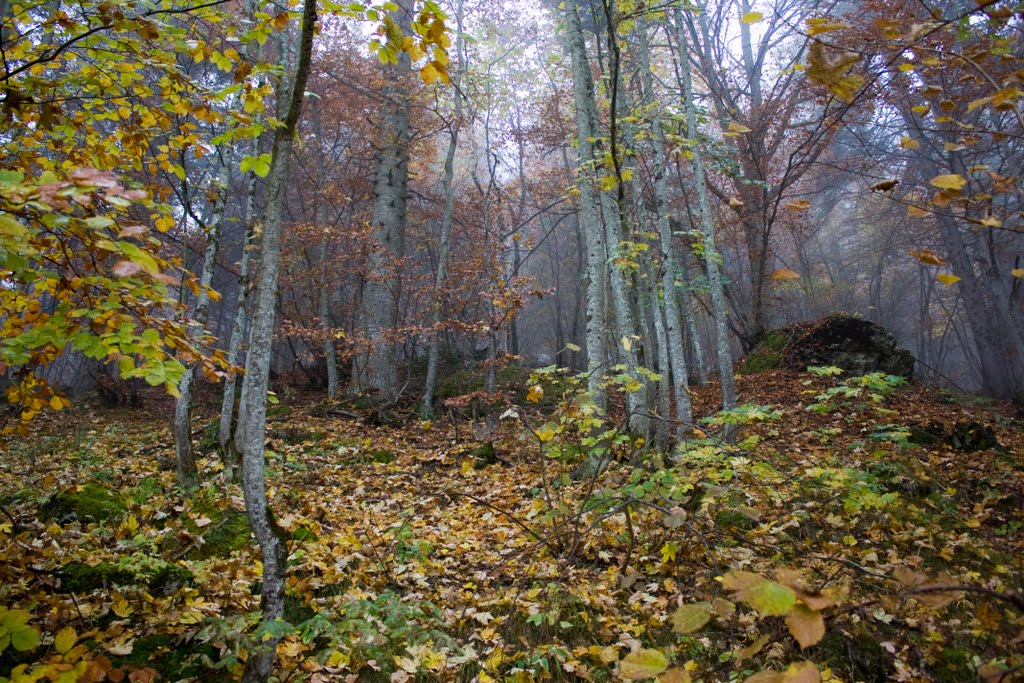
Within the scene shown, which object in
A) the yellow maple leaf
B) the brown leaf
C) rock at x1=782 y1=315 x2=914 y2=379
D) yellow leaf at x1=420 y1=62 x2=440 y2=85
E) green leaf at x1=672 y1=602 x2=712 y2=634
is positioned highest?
yellow leaf at x1=420 y1=62 x2=440 y2=85

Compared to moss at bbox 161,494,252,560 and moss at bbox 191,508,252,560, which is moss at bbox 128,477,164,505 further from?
moss at bbox 191,508,252,560

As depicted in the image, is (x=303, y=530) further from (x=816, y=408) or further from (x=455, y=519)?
(x=816, y=408)

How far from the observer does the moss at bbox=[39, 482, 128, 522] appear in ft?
15.0

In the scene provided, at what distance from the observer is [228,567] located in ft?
13.4

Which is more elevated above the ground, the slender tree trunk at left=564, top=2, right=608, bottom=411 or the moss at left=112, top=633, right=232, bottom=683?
the slender tree trunk at left=564, top=2, right=608, bottom=411

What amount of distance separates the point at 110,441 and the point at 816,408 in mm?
9736

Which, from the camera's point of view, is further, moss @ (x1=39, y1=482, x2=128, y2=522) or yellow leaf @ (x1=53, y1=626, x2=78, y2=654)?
moss @ (x1=39, y1=482, x2=128, y2=522)

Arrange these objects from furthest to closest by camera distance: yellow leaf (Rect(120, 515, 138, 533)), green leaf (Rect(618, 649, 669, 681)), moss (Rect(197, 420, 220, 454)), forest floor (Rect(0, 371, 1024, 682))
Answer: moss (Rect(197, 420, 220, 454)) < yellow leaf (Rect(120, 515, 138, 533)) < forest floor (Rect(0, 371, 1024, 682)) < green leaf (Rect(618, 649, 669, 681))

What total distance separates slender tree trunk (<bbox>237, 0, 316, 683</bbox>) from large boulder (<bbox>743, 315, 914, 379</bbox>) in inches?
456

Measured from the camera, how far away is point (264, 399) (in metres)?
2.72

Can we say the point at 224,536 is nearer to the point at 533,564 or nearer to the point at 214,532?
the point at 214,532

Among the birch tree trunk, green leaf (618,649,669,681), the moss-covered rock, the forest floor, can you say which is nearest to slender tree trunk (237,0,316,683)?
the forest floor

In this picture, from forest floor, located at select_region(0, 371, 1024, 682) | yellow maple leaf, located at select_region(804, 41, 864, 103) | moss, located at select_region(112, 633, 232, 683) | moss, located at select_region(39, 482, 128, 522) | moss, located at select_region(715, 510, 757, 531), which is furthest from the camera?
moss, located at select_region(715, 510, 757, 531)

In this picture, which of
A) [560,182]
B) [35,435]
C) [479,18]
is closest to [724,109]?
[560,182]
